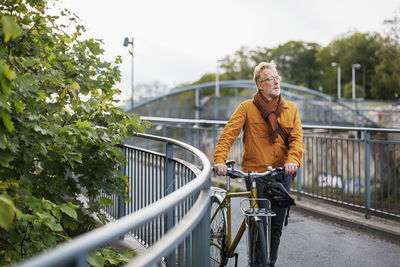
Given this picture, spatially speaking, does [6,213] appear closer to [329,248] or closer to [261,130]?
[261,130]

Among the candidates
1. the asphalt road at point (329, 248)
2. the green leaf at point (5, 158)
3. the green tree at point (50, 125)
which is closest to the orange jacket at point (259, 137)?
the asphalt road at point (329, 248)

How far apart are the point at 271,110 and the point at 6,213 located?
2.21m

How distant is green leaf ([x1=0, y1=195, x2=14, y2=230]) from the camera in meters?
1.71

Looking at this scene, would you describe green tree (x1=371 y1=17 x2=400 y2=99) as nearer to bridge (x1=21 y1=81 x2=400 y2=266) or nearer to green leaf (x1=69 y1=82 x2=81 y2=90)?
bridge (x1=21 y1=81 x2=400 y2=266)

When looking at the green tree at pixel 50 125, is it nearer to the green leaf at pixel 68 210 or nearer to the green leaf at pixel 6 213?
the green leaf at pixel 68 210

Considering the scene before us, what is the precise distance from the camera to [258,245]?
318cm

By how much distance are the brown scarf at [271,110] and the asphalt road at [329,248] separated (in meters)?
1.08

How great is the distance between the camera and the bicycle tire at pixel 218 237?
145 inches

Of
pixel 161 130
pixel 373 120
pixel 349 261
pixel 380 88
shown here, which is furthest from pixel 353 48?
pixel 349 261

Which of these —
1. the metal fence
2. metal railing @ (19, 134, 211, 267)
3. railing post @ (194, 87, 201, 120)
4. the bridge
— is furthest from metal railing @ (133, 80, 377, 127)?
metal railing @ (19, 134, 211, 267)

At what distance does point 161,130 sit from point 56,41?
→ 6.77 m

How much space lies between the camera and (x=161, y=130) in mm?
10469

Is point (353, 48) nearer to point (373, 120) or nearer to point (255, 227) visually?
point (373, 120)

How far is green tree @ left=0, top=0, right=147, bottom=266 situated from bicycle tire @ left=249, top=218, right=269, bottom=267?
47.1 inches
